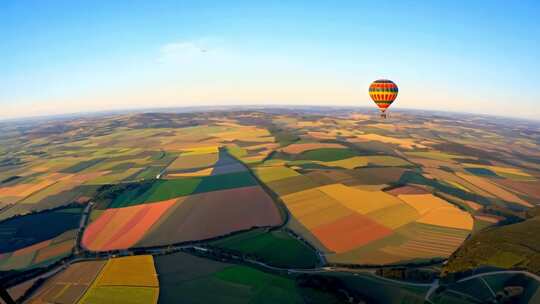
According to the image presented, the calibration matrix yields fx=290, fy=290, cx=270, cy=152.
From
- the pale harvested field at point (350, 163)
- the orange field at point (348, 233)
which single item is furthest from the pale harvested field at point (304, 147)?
the orange field at point (348, 233)

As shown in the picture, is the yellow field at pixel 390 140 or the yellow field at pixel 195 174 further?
the yellow field at pixel 390 140

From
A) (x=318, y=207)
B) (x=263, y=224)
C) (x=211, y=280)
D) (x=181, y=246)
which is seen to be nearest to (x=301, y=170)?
(x=318, y=207)

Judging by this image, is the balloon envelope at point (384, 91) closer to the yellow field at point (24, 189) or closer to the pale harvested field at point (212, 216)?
the pale harvested field at point (212, 216)

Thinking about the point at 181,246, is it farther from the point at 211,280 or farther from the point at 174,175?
the point at 174,175

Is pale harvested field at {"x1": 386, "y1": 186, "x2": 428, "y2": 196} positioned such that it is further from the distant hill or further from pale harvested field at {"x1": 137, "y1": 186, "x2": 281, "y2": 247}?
pale harvested field at {"x1": 137, "y1": 186, "x2": 281, "y2": 247}

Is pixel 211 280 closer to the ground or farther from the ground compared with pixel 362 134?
closer to the ground

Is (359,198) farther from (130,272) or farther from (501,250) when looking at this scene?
(130,272)
